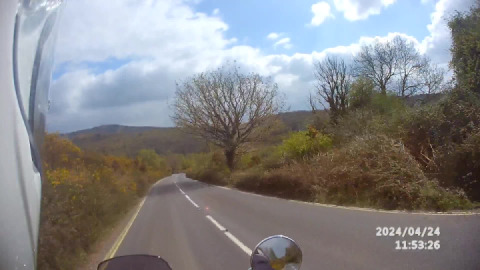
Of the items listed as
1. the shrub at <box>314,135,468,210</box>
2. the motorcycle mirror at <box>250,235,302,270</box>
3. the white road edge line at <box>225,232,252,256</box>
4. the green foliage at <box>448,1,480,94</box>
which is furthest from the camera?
the shrub at <box>314,135,468,210</box>

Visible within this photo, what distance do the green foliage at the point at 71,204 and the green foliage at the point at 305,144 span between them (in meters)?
9.71

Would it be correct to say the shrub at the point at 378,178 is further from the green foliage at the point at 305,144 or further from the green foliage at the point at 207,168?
the green foliage at the point at 207,168

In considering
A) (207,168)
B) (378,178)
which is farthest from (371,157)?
(207,168)

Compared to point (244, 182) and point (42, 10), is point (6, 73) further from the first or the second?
point (244, 182)

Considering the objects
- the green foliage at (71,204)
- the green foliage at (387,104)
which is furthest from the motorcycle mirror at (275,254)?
the green foliage at (387,104)

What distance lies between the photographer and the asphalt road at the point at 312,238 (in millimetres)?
4697

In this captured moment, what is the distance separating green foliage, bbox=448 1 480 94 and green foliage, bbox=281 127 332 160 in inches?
541

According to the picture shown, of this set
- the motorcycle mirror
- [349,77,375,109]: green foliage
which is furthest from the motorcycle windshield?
[349,77,375,109]: green foliage

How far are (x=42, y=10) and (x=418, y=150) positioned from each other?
6981 millimetres

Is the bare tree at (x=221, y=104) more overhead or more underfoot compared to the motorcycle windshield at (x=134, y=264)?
more overhead

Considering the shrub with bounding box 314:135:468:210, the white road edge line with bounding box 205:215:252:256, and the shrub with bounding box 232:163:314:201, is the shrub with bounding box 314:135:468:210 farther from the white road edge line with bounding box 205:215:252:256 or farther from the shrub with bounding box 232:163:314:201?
the white road edge line with bounding box 205:215:252:256

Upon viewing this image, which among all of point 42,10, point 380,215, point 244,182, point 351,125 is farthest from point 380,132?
point 244,182

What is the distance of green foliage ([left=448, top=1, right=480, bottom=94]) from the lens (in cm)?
611

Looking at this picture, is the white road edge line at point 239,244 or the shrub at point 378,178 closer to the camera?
the white road edge line at point 239,244
